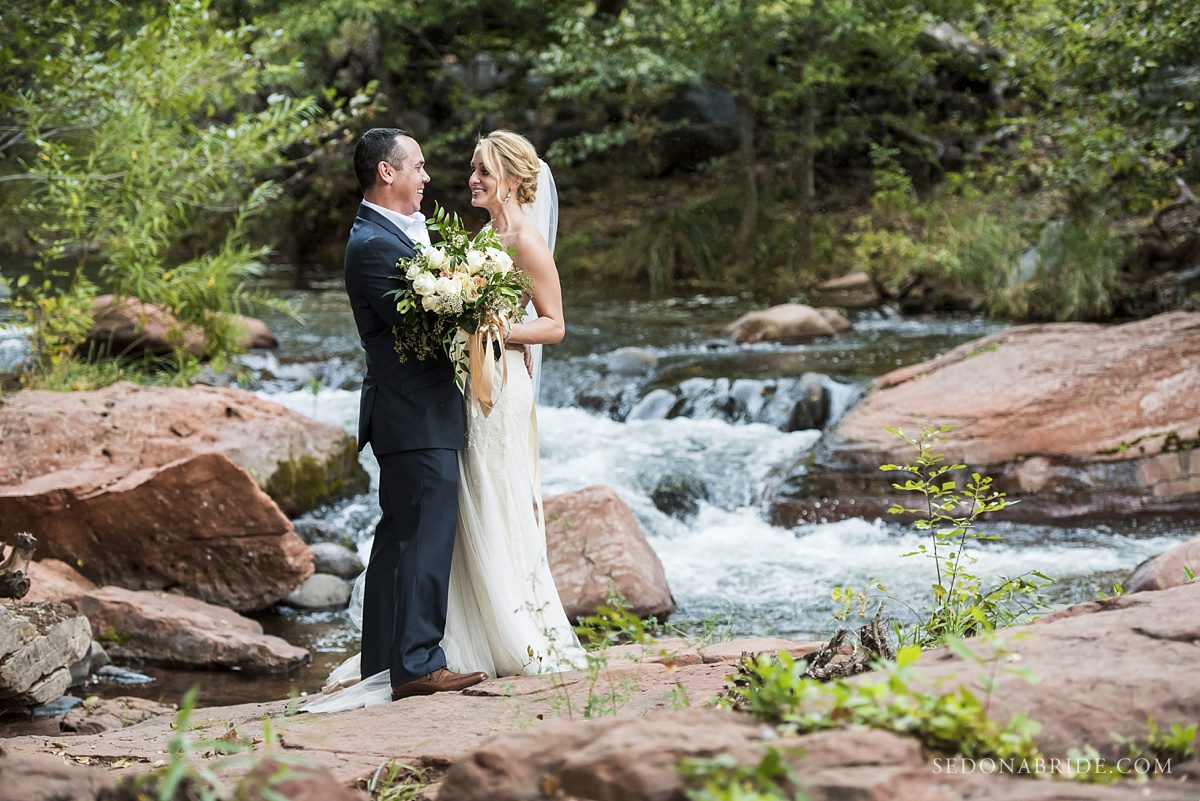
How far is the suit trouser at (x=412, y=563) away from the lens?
14.6ft

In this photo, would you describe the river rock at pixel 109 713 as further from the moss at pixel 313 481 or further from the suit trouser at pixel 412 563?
the moss at pixel 313 481

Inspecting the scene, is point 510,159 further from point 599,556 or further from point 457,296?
point 599,556

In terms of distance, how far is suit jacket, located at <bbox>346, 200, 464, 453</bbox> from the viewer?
4441 millimetres

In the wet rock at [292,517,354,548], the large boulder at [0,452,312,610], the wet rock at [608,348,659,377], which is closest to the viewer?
the large boulder at [0,452,312,610]

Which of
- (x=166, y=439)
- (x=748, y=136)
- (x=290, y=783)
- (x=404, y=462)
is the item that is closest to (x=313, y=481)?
(x=166, y=439)

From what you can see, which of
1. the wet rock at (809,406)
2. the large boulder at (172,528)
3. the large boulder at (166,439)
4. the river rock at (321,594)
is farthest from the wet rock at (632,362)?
the large boulder at (172,528)

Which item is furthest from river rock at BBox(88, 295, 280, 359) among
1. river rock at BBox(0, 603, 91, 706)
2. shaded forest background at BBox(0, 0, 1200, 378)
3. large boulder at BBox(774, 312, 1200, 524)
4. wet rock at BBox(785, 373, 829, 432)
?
large boulder at BBox(774, 312, 1200, 524)

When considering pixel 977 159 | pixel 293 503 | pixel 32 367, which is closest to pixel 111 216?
pixel 32 367

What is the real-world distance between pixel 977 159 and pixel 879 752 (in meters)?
18.1

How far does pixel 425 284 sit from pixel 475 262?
0.21 m

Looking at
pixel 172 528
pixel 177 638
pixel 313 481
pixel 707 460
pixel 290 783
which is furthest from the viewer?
pixel 707 460

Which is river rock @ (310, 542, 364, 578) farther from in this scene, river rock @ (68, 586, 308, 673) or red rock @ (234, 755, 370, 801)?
red rock @ (234, 755, 370, 801)

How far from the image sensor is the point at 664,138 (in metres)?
21.7

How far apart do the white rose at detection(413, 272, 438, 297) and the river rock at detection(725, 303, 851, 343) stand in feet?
30.9
